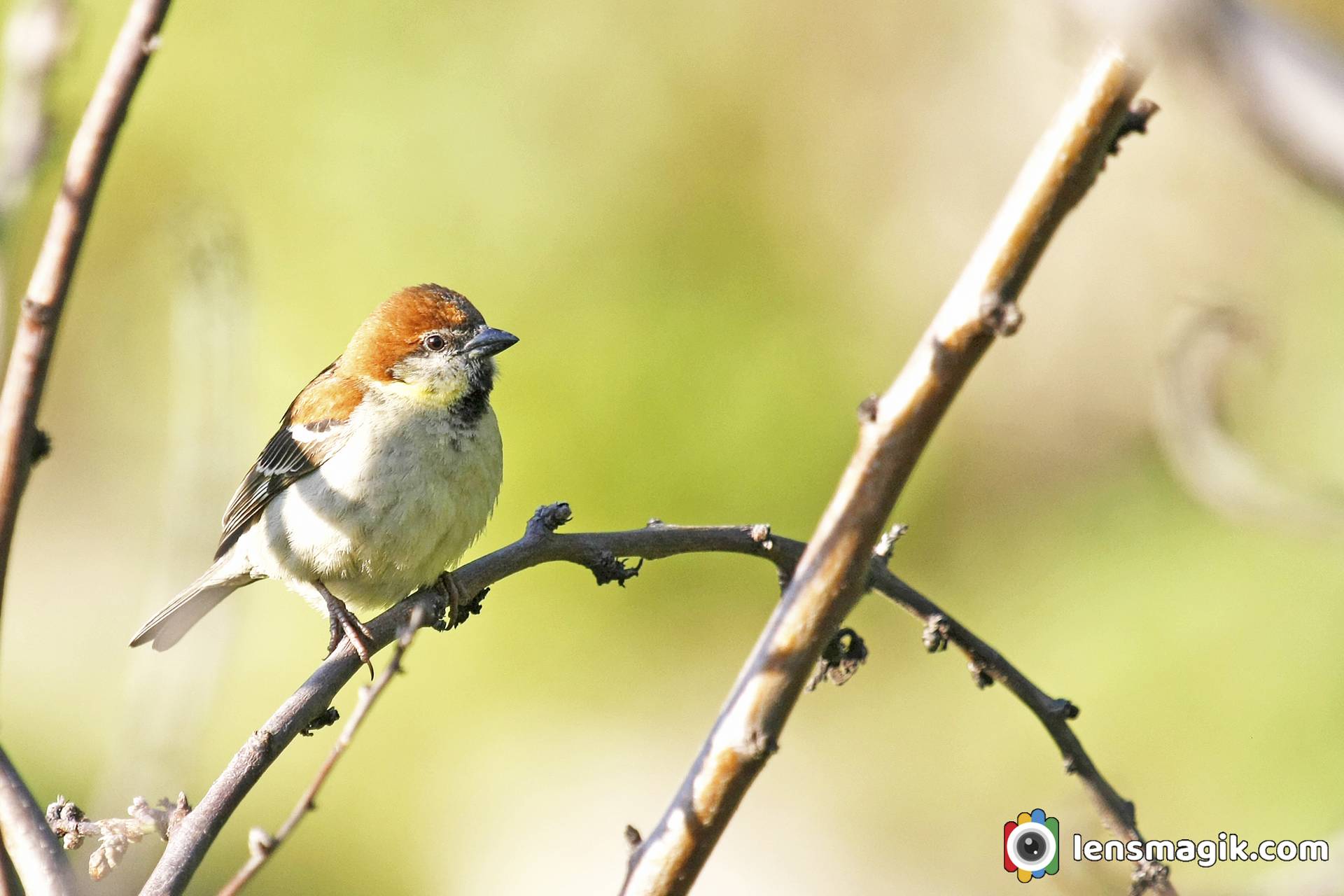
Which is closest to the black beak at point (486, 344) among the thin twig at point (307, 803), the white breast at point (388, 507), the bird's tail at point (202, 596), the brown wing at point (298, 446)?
the white breast at point (388, 507)

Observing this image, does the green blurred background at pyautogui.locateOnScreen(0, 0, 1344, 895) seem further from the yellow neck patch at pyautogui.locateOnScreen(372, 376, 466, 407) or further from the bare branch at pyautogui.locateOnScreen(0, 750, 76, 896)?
the bare branch at pyautogui.locateOnScreen(0, 750, 76, 896)

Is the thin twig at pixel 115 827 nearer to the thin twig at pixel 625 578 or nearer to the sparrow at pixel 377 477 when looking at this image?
the thin twig at pixel 625 578

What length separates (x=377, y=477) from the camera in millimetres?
2982

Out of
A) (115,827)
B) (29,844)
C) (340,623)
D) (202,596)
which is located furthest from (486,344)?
(29,844)

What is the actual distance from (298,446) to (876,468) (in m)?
2.33

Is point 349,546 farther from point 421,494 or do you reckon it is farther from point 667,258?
point 667,258

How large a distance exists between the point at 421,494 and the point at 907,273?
3.49m

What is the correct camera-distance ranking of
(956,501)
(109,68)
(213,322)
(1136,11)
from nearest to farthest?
(1136,11), (109,68), (213,322), (956,501)

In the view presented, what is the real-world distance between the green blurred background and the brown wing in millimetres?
1231

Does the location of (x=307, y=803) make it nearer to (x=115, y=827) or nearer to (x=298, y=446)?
(x=115, y=827)

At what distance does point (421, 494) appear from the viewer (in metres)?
2.94

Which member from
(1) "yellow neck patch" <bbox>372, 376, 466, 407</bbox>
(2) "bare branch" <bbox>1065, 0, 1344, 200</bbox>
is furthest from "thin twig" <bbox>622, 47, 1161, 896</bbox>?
(1) "yellow neck patch" <bbox>372, 376, 466, 407</bbox>

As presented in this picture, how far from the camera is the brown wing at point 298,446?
127 inches

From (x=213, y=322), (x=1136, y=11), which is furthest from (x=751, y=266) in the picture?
(x=1136, y=11)
